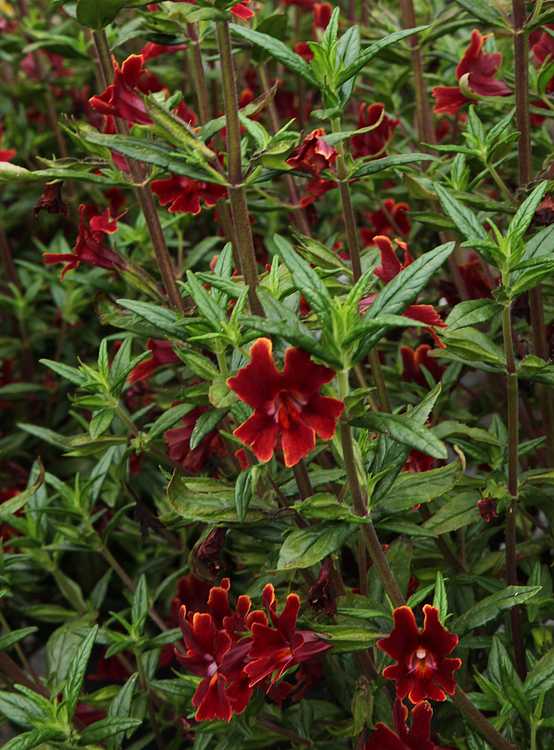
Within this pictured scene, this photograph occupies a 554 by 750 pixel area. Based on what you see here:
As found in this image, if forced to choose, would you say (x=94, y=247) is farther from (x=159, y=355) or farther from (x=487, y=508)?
(x=487, y=508)

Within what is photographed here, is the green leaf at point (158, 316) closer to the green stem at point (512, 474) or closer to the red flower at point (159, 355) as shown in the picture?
the red flower at point (159, 355)

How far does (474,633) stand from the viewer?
4.17ft

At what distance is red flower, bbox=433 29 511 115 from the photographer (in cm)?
136

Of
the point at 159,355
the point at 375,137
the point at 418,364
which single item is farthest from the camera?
the point at 375,137

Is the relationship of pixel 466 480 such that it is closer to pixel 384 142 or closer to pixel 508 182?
pixel 384 142

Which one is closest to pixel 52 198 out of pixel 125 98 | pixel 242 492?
pixel 125 98

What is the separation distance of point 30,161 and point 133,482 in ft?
3.23

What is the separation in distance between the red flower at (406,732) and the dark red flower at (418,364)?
565mm

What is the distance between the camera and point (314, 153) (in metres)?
1.02

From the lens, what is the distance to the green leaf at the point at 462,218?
101 cm

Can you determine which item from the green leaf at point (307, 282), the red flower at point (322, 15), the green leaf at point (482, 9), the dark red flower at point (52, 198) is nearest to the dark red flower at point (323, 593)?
the green leaf at point (307, 282)

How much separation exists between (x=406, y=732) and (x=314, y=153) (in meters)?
0.59

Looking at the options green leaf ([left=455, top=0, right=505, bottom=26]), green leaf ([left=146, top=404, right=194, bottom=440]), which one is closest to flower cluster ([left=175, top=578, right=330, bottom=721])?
green leaf ([left=146, top=404, right=194, bottom=440])

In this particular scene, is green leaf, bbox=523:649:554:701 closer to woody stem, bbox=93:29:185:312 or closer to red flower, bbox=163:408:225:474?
red flower, bbox=163:408:225:474
